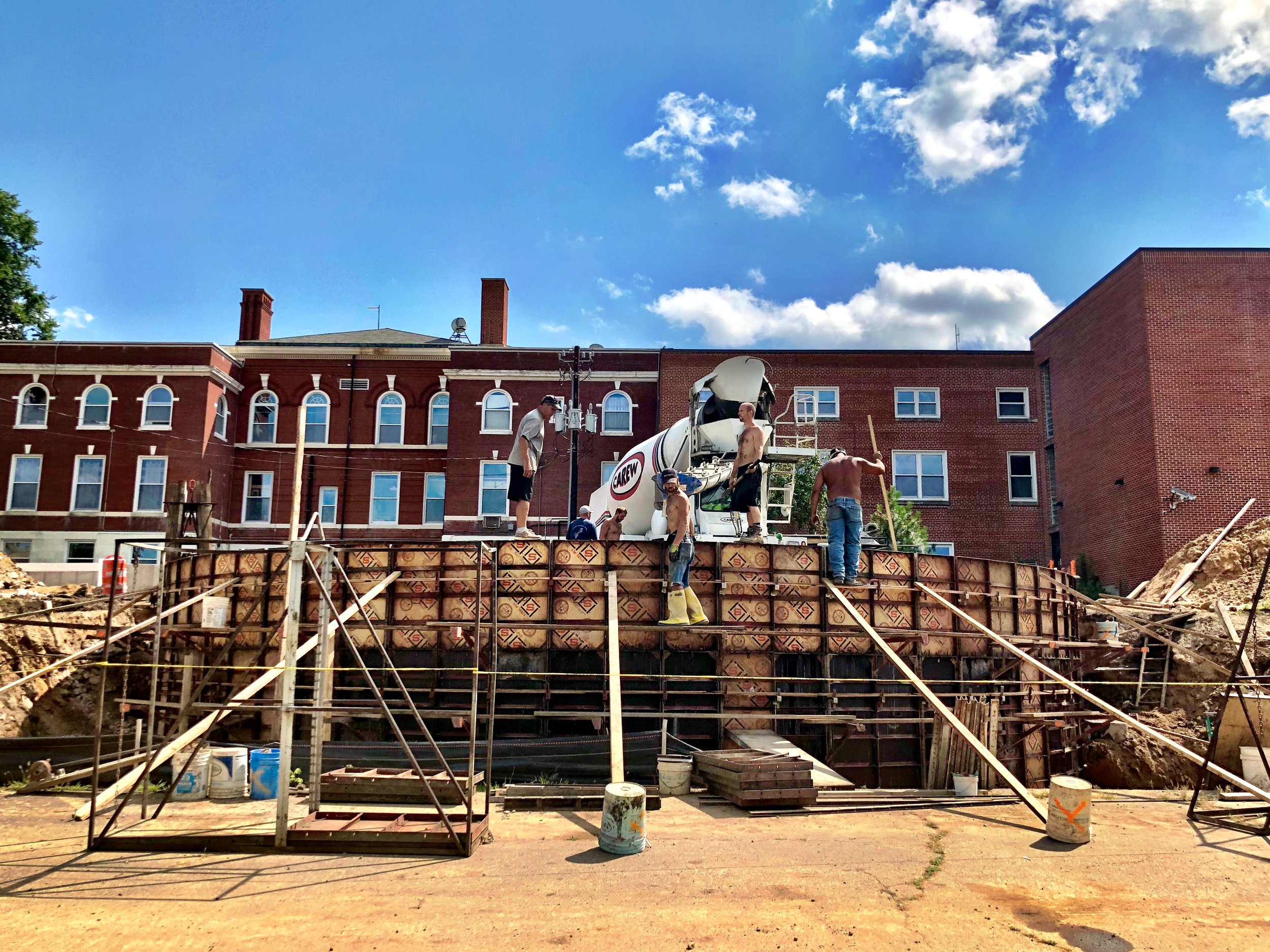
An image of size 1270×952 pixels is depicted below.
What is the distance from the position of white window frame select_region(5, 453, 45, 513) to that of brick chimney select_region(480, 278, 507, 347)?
1758 centimetres

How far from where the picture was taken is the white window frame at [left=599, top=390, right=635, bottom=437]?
1375 inches

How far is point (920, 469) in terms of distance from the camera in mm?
34031

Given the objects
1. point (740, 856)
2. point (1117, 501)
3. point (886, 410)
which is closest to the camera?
point (740, 856)

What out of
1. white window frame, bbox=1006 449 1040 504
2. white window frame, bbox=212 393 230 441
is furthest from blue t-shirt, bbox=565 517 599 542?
white window frame, bbox=212 393 230 441

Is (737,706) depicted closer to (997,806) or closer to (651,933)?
(997,806)

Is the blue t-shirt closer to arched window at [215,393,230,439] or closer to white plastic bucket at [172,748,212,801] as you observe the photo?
white plastic bucket at [172,748,212,801]

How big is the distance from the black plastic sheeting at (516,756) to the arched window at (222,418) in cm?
2362

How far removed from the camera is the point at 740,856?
8.65 meters

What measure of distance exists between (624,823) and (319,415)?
3092 centimetres

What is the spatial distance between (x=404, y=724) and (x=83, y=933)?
8.00 m

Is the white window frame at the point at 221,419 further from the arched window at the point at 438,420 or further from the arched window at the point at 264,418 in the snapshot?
the arched window at the point at 438,420

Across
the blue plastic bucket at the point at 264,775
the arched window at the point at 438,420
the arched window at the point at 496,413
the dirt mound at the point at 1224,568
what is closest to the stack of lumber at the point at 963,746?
the blue plastic bucket at the point at 264,775

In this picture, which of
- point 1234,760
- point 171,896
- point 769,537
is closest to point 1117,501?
point 1234,760

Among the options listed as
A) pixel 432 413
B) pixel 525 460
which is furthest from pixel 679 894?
pixel 432 413
